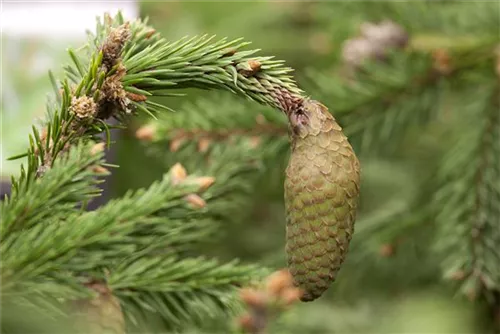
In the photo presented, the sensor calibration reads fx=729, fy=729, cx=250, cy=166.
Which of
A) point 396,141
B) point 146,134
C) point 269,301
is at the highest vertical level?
point 396,141

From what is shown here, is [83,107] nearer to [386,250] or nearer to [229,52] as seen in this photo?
[229,52]

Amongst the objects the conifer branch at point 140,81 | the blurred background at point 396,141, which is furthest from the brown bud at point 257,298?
the blurred background at point 396,141

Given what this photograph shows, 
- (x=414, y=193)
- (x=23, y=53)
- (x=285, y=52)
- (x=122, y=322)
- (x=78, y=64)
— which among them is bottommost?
(x=122, y=322)

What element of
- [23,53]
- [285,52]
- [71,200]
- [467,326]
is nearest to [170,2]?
[285,52]

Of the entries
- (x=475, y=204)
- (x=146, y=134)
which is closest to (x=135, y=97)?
(x=146, y=134)

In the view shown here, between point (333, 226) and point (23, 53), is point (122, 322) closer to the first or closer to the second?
point (333, 226)

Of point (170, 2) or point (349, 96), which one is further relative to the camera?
point (170, 2)

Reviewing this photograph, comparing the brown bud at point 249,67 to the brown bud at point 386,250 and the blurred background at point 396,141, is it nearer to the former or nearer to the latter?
the blurred background at point 396,141
